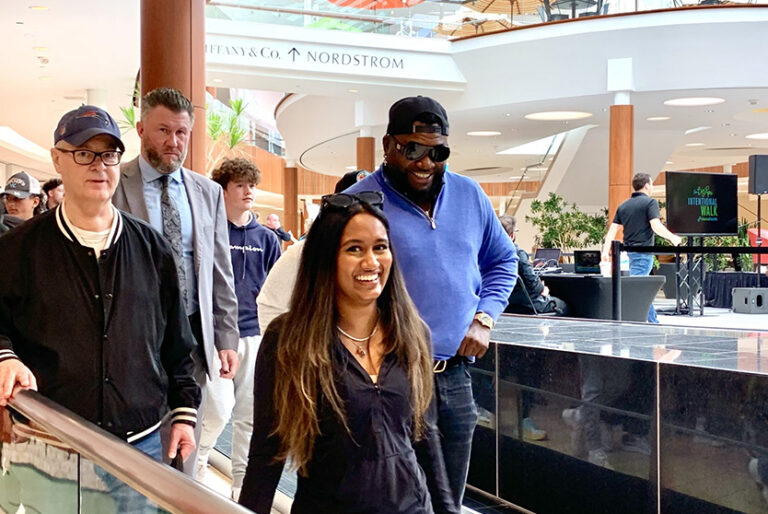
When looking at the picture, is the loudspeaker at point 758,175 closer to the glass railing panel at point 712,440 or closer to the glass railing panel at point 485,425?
the glass railing panel at point 485,425

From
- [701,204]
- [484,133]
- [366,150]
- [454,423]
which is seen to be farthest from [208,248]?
[484,133]

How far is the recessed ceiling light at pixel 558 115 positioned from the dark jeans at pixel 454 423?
55.5 ft

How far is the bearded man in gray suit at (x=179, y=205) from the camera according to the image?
2701 mm

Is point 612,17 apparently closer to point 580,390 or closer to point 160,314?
point 580,390

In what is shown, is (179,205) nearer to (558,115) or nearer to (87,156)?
(87,156)

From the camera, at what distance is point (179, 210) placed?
2762 millimetres

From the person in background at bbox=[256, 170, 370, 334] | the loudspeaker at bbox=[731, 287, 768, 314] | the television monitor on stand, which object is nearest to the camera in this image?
the person in background at bbox=[256, 170, 370, 334]

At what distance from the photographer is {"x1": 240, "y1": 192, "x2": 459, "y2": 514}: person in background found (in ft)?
5.56

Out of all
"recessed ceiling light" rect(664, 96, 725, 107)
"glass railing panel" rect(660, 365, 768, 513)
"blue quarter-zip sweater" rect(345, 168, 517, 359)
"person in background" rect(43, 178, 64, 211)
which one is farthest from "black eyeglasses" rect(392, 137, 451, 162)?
"recessed ceiling light" rect(664, 96, 725, 107)

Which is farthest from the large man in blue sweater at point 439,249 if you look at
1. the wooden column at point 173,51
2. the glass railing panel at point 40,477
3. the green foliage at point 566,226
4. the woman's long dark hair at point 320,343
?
the green foliage at point 566,226

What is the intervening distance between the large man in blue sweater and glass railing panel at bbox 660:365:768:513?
4.51 ft

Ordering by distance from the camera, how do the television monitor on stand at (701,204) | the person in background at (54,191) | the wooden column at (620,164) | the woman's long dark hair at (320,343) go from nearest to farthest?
the woman's long dark hair at (320,343) → the person in background at (54,191) → the television monitor on stand at (701,204) → the wooden column at (620,164)

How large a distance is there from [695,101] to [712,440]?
48.3 feet

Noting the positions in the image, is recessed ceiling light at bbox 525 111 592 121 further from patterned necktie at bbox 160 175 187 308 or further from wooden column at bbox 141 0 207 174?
patterned necktie at bbox 160 175 187 308
